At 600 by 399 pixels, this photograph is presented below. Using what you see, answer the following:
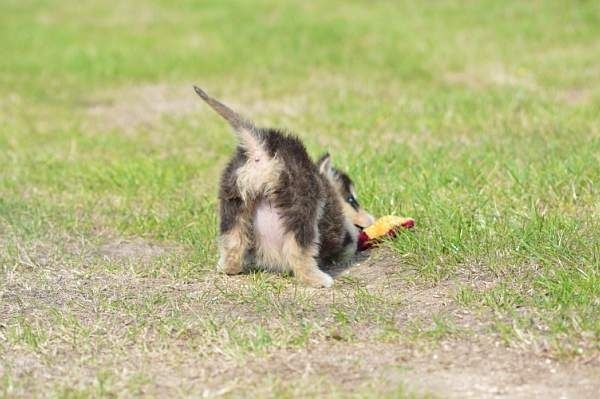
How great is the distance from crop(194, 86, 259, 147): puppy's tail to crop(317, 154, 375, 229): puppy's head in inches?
29.9

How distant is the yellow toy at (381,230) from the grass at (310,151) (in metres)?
0.14

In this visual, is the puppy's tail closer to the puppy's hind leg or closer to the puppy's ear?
the puppy's hind leg

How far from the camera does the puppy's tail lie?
583 centimetres

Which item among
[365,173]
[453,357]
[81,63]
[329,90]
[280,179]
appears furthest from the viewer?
[81,63]

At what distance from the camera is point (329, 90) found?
11.6 m

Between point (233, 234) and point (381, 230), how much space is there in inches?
37.9

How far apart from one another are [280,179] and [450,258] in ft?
3.51

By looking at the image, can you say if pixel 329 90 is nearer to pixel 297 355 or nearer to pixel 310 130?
pixel 310 130

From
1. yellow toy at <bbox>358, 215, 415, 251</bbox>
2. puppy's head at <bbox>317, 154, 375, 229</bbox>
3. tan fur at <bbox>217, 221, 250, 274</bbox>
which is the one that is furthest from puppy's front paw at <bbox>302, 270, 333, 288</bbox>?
puppy's head at <bbox>317, 154, 375, 229</bbox>

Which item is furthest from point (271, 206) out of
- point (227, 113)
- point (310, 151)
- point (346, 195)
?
point (310, 151)

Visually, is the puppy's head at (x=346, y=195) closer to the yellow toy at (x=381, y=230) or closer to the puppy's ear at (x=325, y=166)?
the puppy's ear at (x=325, y=166)

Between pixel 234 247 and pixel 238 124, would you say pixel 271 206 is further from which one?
pixel 238 124

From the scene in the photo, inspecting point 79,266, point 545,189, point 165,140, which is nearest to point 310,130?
point 165,140

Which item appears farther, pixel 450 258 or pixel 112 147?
pixel 112 147
